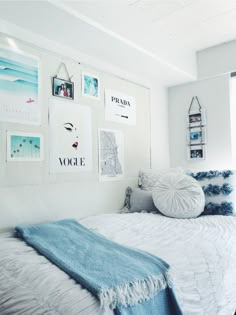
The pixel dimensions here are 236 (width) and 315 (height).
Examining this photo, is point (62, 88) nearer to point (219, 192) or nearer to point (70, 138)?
point (70, 138)

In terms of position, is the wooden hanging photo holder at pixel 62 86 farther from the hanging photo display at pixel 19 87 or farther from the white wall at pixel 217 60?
the white wall at pixel 217 60

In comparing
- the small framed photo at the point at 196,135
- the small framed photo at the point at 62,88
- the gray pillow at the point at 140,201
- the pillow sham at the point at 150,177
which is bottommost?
the gray pillow at the point at 140,201

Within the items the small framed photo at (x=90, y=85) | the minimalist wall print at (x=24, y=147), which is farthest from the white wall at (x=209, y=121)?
the minimalist wall print at (x=24, y=147)

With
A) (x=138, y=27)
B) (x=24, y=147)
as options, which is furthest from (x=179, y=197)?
(x=138, y=27)

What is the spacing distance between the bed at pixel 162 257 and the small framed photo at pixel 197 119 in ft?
3.73

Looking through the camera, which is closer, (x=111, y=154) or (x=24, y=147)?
(x=24, y=147)

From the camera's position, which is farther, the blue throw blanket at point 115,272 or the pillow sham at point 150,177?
the pillow sham at point 150,177

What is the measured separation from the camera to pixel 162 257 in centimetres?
123

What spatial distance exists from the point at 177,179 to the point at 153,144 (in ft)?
2.39

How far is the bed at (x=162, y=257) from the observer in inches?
34.3

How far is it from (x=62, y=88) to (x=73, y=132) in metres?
0.33

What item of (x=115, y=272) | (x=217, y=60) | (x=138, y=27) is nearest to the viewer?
(x=115, y=272)

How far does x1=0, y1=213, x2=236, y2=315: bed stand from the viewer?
0.87 meters

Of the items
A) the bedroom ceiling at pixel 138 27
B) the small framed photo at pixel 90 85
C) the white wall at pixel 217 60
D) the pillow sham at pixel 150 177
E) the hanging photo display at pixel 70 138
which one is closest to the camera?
the bedroom ceiling at pixel 138 27
